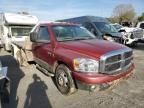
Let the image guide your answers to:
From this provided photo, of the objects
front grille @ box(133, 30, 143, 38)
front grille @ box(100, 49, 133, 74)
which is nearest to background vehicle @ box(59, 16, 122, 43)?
front grille @ box(133, 30, 143, 38)

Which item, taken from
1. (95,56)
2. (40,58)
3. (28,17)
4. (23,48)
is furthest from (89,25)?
(95,56)

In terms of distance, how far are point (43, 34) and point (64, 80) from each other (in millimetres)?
2049

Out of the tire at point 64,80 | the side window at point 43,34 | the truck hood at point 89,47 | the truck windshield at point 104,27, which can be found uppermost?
the truck windshield at point 104,27

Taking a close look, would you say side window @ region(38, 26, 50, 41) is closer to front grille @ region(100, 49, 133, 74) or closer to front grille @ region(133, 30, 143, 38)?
front grille @ region(100, 49, 133, 74)

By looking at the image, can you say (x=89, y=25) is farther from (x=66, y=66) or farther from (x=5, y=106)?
(x=5, y=106)

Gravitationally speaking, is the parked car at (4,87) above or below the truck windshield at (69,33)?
below

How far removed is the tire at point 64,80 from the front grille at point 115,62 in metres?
0.88

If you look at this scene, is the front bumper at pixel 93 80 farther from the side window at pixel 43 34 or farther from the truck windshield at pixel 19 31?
the truck windshield at pixel 19 31

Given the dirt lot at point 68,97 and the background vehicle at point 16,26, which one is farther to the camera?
the background vehicle at point 16,26

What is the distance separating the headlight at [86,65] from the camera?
4711 millimetres

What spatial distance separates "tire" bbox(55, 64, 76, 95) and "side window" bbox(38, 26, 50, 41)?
1296 millimetres

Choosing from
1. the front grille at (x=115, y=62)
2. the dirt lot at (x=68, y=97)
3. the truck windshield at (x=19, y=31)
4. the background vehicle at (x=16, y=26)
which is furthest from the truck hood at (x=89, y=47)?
the truck windshield at (x=19, y=31)

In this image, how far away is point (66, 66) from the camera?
17.2 ft

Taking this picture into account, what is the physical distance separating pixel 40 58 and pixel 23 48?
190cm
